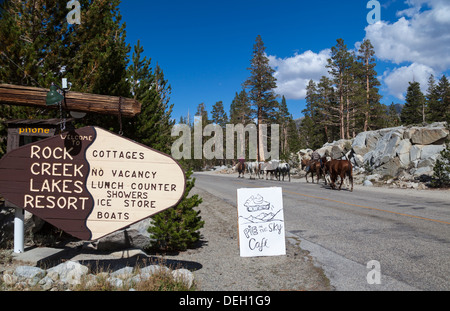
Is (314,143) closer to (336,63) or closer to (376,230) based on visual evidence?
(336,63)

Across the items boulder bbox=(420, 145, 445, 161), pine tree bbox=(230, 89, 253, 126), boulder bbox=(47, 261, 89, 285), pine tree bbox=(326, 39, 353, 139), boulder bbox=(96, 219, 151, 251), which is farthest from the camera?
pine tree bbox=(230, 89, 253, 126)

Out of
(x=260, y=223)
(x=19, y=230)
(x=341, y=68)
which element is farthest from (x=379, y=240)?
(x=341, y=68)

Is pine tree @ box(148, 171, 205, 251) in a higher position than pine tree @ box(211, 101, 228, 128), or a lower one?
lower

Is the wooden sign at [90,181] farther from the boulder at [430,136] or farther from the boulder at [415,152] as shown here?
the boulder at [430,136]

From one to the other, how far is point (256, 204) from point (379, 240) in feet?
10.5

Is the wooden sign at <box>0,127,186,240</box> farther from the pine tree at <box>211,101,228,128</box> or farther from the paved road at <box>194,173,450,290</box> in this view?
the pine tree at <box>211,101,228,128</box>

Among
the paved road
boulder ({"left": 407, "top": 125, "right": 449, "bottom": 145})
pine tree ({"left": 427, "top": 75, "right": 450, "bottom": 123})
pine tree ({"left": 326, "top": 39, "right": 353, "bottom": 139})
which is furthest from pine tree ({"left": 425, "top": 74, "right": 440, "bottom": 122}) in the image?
the paved road

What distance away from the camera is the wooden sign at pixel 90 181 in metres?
4.55

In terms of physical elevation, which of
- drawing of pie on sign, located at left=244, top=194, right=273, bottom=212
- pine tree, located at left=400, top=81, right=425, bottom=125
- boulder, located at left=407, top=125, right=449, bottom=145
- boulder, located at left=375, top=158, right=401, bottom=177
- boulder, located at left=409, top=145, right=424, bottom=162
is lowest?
drawing of pie on sign, located at left=244, top=194, right=273, bottom=212

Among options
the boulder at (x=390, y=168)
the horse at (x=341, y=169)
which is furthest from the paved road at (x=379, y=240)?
the boulder at (x=390, y=168)

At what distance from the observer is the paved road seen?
15.8 ft

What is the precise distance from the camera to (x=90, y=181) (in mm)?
4613

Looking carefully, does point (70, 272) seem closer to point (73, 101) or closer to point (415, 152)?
point (73, 101)

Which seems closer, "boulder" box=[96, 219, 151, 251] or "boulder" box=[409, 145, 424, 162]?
"boulder" box=[96, 219, 151, 251]
